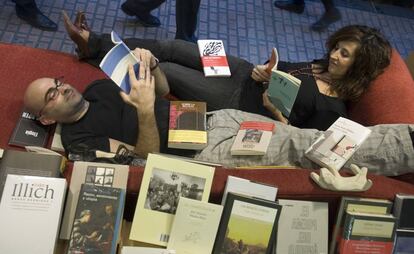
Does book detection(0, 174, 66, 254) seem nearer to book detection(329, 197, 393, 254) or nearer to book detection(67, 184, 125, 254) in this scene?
book detection(67, 184, 125, 254)

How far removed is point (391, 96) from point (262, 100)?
61 cm

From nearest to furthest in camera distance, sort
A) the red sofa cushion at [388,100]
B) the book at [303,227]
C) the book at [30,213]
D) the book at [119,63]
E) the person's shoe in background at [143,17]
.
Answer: the book at [30,213] < the book at [303,227] < the book at [119,63] < the red sofa cushion at [388,100] < the person's shoe in background at [143,17]

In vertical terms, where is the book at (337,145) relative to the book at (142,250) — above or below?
above

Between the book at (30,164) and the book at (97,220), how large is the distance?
0.13 m

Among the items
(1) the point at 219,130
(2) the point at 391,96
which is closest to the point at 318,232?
(1) the point at 219,130

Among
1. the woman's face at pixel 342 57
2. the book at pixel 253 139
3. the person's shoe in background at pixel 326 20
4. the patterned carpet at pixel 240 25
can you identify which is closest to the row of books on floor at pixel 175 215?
the book at pixel 253 139

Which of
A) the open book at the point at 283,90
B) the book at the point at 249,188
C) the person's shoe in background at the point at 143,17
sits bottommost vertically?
the book at the point at 249,188

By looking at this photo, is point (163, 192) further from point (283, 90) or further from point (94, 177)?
point (283, 90)

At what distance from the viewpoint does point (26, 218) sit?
1.51 meters

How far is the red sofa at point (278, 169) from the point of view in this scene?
1729 millimetres

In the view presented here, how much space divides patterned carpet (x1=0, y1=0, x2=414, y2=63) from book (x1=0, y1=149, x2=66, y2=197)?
1.57 metres

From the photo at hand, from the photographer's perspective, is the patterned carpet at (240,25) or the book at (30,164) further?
the patterned carpet at (240,25)

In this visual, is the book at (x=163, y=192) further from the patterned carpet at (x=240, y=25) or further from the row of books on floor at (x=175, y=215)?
the patterned carpet at (x=240, y=25)

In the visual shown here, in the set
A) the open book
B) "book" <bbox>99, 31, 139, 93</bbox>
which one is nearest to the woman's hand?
the open book
